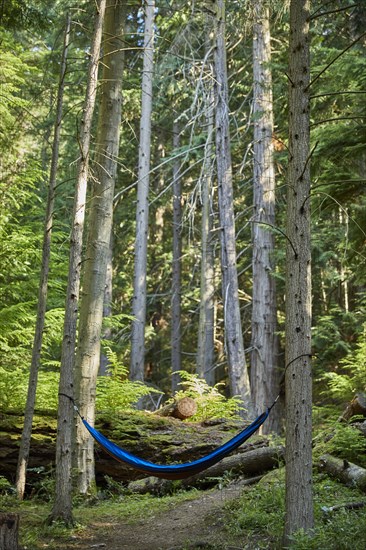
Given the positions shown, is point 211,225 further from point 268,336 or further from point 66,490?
point 66,490

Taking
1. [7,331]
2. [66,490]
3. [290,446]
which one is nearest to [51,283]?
[7,331]

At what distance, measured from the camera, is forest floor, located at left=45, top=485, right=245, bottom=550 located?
18.9 feet

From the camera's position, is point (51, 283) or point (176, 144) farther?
point (176, 144)

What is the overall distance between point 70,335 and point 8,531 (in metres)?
2.24

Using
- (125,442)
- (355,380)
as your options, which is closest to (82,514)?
(125,442)

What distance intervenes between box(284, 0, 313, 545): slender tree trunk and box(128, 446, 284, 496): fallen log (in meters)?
2.83

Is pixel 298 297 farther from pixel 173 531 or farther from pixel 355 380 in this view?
pixel 355 380

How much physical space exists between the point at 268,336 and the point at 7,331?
19.2 ft

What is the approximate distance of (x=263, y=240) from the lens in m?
13.4

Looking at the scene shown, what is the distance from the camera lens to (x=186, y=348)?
2261 cm

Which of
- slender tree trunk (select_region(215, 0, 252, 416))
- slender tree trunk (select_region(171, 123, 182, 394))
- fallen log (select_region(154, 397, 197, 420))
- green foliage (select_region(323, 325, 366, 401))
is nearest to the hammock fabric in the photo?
fallen log (select_region(154, 397, 197, 420))

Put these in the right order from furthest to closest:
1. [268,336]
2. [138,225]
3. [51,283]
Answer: [138,225] → [268,336] → [51,283]

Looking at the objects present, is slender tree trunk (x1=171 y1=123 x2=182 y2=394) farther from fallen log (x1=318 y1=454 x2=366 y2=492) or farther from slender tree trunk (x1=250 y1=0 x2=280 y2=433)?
fallen log (x1=318 y1=454 x2=366 y2=492)

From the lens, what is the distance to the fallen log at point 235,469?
7.89 metres
